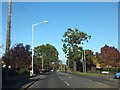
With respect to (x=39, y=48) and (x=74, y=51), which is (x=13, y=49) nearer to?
(x=74, y=51)

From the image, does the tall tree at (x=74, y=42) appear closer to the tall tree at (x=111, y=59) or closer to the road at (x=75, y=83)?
the tall tree at (x=111, y=59)

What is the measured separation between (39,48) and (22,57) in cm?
10461

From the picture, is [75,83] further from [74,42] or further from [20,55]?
[74,42]

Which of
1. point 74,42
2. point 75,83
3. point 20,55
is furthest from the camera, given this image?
point 74,42

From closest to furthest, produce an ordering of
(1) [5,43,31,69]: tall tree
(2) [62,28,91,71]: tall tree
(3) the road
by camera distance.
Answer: (3) the road, (1) [5,43,31,69]: tall tree, (2) [62,28,91,71]: tall tree

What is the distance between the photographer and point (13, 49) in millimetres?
62250

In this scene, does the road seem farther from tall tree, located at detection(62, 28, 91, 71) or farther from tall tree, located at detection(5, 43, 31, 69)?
tall tree, located at detection(62, 28, 91, 71)

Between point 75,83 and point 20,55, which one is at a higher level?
point 20,55

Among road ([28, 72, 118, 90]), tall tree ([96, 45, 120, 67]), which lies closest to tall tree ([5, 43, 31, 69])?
road ([28, 72, 118, 90])

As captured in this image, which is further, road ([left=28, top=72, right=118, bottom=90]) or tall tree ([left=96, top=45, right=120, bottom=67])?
tall tree ([left=96, top=45, right=120, bottom=67])

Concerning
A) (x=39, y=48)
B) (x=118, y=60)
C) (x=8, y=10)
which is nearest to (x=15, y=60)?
(x=8, y=10)

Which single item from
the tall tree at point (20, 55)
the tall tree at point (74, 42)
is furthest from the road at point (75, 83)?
the tall tree at point (74, 42)

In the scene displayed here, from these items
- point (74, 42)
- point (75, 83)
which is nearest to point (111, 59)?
point (74, 42)

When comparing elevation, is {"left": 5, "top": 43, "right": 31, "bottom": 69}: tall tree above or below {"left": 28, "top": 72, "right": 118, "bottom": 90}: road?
above
